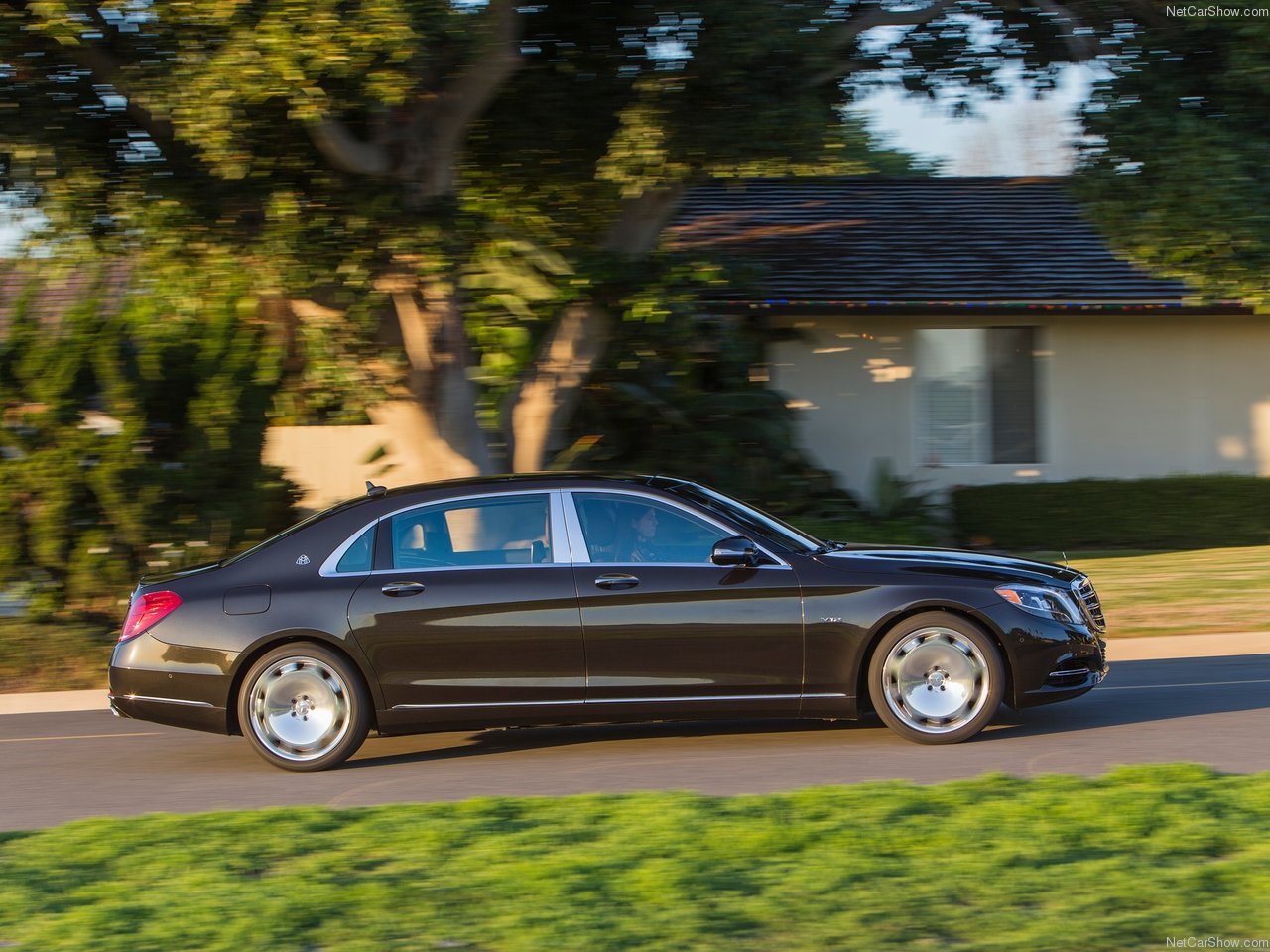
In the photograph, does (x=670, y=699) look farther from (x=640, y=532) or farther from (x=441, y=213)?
(x=441, y=213)

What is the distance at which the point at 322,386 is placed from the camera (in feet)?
41.3

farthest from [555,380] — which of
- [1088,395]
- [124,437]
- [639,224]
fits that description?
[1088,395]

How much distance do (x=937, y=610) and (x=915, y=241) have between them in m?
12.5

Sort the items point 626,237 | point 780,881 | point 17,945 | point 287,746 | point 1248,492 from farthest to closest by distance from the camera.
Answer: point 1248,492 < point 626,237 < point 287,746 < point 780,881 < point 17,945

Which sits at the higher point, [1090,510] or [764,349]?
[764,349]

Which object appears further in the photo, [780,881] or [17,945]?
[780,881]

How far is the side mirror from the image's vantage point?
25.1 feet

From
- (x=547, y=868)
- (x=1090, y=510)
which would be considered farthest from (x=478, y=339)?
(x=547, y=868)

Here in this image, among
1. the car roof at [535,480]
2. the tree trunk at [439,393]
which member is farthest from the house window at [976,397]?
the car roof at [535,480]

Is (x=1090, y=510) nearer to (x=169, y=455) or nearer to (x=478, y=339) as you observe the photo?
(x=478, y=339)

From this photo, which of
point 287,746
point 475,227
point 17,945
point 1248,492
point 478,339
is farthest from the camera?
point 1248,492

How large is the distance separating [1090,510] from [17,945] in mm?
14685

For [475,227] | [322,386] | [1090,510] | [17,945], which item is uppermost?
[475,227]

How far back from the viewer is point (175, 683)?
25.3ft
